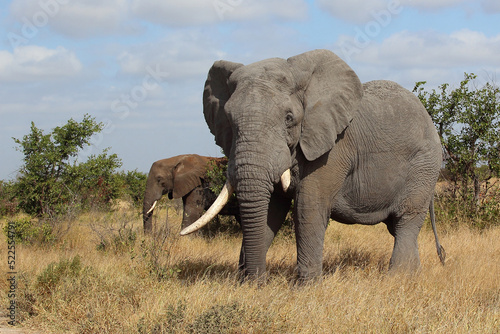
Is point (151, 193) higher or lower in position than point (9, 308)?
higher

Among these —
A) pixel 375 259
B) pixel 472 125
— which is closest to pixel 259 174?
pixel 375 259

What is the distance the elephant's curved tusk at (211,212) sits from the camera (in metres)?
5.53

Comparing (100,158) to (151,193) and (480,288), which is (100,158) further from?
(480,288)

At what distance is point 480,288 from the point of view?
6.50m

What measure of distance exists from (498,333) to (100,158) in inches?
384

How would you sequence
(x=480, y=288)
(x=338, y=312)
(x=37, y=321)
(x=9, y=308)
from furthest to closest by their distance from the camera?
1. (x=480, y=288)
2. (x=9, y=308)
3. (x=37, y=321)
4. (x=338, y=312)

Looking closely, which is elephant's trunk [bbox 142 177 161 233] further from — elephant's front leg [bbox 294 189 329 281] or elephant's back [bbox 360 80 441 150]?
elephant's back [bbox 360 80 441 150]

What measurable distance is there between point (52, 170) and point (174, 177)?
8.81 feet

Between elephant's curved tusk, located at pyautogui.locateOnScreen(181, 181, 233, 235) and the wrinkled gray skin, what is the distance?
136 mm

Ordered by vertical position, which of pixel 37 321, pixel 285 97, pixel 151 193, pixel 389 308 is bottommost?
pixel 37 321

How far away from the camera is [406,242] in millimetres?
6953

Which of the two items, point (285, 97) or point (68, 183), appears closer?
point (285, 97)

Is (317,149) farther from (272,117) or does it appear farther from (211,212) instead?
(211,212)

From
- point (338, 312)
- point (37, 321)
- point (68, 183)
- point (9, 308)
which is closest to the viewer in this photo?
point (338, 312)
